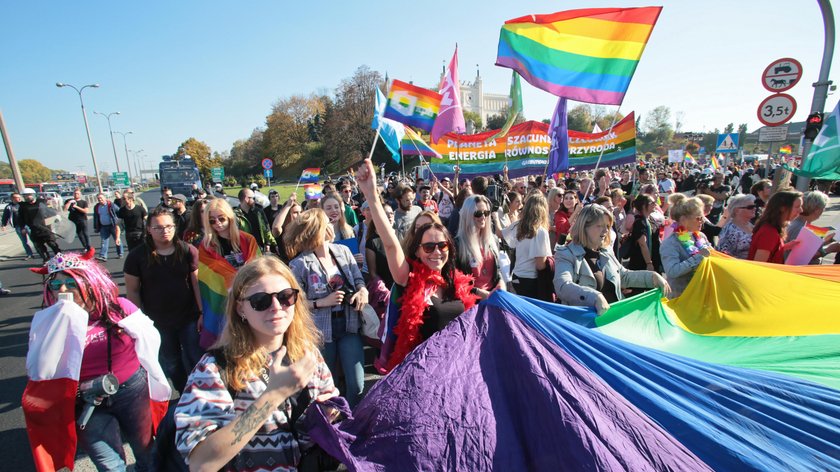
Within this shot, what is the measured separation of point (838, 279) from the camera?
330cm

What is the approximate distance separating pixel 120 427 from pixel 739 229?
5.84m

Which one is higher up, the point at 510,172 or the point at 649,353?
the point at 510,172

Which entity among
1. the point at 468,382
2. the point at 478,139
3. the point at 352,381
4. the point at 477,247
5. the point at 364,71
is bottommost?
the point at 352,381

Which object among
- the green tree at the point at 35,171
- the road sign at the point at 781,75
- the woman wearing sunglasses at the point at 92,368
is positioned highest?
the green tree at the point at 35,171

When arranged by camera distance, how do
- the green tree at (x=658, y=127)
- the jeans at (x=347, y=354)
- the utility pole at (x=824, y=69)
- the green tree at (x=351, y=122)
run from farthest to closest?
the green tree at (x=658, y=127)
the green tree at (x=351, y=122)
the utility pole at (x=824, y=69)
the jeans at (x=347, y=354)

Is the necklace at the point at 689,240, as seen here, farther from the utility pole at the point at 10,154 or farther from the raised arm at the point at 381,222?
the utility pole at the point at 10,154

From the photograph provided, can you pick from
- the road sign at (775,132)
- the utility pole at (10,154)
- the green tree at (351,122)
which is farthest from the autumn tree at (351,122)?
the road sign at (775,132)

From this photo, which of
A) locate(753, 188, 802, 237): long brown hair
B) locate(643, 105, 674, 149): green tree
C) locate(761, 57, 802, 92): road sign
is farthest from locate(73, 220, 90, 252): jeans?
locate(643, 105, 674, 149): green tree

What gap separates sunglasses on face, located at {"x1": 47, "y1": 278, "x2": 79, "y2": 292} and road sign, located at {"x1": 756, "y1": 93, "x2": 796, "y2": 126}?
10.4 metres

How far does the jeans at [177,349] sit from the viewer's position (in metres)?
3.40

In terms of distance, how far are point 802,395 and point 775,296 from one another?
180 cm

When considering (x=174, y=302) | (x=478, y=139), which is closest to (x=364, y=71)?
(x=478, y=139)

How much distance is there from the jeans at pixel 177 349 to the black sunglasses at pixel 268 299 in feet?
7.49

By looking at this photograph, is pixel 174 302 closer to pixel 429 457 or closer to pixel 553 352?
pixel 429 457
